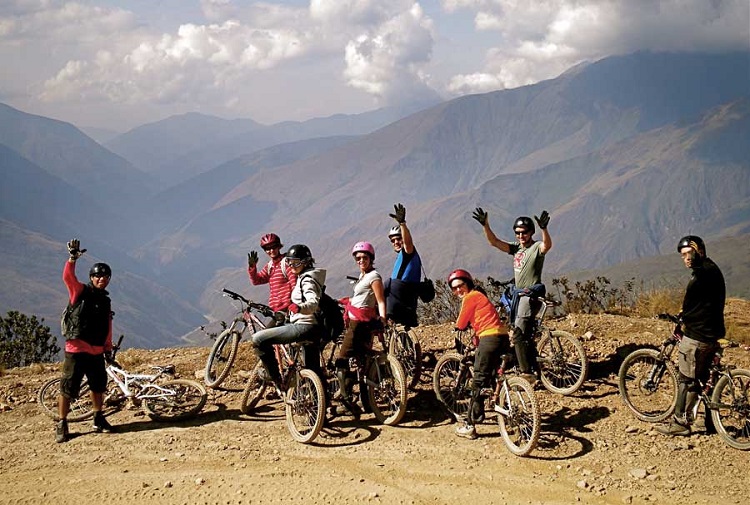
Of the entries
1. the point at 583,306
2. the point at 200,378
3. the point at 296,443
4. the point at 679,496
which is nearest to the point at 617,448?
the point at 679,496

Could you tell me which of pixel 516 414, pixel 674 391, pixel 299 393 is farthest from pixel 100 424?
pixel 674 391

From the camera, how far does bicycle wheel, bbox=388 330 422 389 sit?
9.02 metres

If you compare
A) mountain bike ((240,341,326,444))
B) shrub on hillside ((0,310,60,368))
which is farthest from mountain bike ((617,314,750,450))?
shrub on hillside ((0,310,60,368))

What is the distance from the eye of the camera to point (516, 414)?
689 cm

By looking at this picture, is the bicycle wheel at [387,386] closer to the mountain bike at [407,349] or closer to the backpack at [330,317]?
the backpack at [330,317]

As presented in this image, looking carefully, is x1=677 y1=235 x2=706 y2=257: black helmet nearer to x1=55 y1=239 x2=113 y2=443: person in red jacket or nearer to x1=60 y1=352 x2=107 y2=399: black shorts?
x1=55 y1=239 x2=113 y2=443: person in red jacket

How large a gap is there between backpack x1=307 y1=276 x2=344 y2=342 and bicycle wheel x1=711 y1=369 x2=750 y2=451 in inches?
186

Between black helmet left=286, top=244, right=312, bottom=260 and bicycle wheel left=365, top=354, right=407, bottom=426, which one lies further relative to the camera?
bicycle wheel left=365, top=354, right=407, bottom=426

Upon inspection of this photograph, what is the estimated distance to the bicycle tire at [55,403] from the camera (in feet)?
28.3

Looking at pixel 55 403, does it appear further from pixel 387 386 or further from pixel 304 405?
pixel 387 386

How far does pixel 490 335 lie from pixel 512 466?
1498mm

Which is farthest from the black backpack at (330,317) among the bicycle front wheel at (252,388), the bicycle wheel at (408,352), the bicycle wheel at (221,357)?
the bicycle wheel at (221,357)

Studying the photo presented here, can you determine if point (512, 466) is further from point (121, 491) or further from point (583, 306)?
point (583, 306)

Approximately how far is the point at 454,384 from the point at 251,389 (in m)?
2.96
